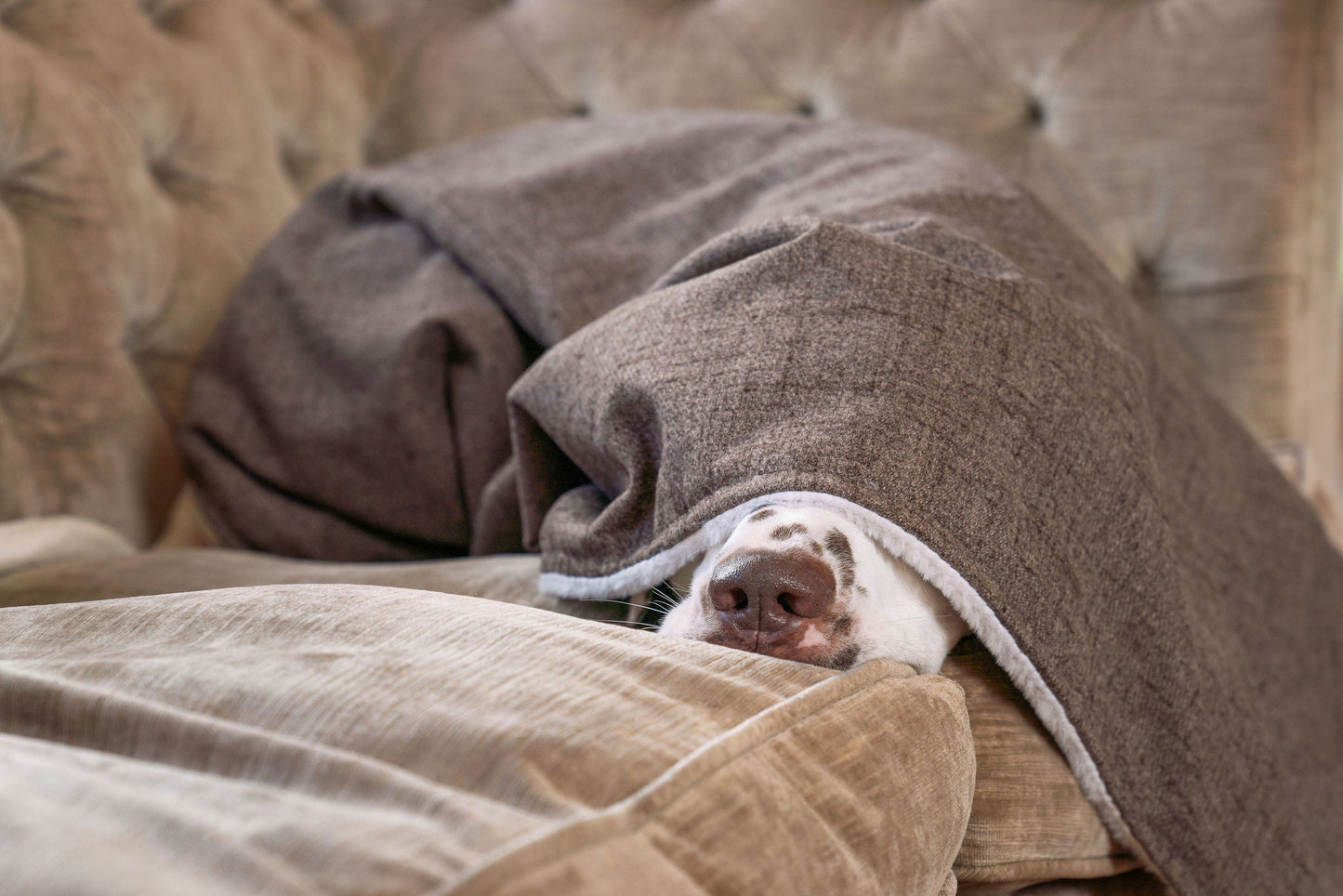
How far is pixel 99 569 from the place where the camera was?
36.5 inches

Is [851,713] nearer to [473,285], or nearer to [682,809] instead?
[682,809]

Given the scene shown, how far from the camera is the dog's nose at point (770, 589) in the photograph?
676mm

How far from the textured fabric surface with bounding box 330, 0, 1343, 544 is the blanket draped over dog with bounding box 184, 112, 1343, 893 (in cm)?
41

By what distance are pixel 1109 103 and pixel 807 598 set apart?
1122 mm

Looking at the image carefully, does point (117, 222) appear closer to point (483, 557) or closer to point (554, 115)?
point (483, 557)

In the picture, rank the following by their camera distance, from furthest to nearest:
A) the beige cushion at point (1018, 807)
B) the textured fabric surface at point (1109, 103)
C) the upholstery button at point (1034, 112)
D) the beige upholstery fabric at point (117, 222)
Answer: the upholstery button at point (1034, 112) → the textured fabric surface at point (1109, 103) → the beige upholstery fabric at point (117, 222) → the beige cushion at point (1018, 807)

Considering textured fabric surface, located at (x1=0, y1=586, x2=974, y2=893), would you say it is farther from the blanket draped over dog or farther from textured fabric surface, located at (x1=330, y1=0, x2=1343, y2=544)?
textured fabric surface, located at (x1=330, y1=0, x2=1343, y2=544)

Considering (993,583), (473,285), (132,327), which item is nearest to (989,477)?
(993,583)

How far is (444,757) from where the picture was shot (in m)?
0.45

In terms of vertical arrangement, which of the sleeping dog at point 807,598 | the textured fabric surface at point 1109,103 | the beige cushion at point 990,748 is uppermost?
the textured fabric surface at point 1109,103

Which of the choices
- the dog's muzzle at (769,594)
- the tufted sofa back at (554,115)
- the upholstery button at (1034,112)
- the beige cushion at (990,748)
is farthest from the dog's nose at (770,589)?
the upholstery button at (1034,112)

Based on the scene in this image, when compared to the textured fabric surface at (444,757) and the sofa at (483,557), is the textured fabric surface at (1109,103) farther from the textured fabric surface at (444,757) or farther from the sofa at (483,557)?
the textured fabric surface at (444,757)

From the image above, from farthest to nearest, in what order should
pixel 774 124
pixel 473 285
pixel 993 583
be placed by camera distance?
pixel 774 124 → pixel 473 285 → pixel 993 583

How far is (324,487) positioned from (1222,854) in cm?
90
